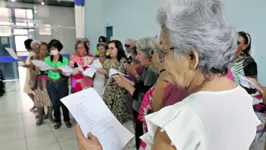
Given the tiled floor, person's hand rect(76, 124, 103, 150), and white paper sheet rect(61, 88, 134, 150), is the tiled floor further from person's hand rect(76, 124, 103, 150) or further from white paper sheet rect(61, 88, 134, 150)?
person's hand rect(76, 124, 103, 150)

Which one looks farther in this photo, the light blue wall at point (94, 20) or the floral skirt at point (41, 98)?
the light blue wall at point (94, 20)

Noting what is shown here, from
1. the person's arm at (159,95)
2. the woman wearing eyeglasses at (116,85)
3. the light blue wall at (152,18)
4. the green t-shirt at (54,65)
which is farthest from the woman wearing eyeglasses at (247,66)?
the green t-shirt at (54,65)

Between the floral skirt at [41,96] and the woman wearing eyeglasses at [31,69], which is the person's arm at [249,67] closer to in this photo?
the floral skirt at [41,96]

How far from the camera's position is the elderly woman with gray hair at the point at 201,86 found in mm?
466

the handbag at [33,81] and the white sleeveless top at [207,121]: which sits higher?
the white sleeveless top at [207,121]

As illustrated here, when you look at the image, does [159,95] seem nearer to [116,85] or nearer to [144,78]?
[144,78]

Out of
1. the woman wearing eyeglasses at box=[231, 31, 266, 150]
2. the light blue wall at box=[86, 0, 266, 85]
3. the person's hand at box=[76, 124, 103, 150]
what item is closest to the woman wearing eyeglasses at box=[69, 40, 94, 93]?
the light blue wall at box=[86, 0, 266, 85]

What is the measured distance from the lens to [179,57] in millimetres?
527

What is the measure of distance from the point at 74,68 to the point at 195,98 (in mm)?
3006

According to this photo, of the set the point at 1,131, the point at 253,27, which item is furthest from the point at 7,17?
the point at 253,27

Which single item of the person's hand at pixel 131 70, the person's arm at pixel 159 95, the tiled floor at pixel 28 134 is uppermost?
the person's arm at pixel 159 95

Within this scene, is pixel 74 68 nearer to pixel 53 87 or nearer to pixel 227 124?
pixel 53 87

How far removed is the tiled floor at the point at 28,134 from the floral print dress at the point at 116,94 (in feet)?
1.10

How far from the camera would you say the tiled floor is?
2691 mm
